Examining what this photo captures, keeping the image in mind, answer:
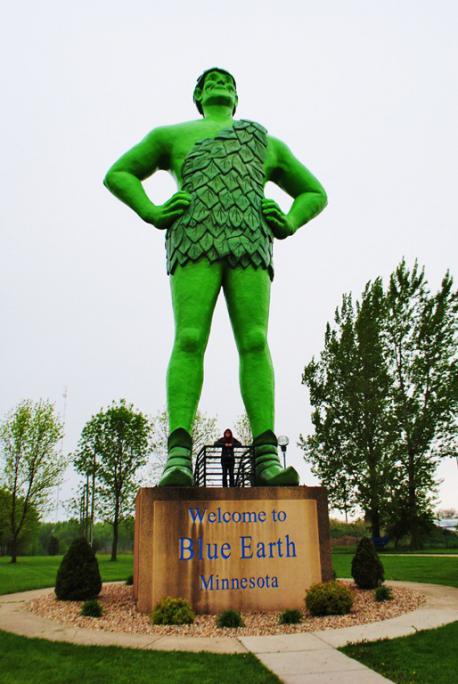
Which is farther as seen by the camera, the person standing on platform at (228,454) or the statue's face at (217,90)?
the person standing on platform at (228,454)

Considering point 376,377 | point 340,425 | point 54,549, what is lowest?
point 54,549

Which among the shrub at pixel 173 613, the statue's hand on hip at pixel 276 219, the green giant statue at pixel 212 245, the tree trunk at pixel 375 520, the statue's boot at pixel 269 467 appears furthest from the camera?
the tree trunk at pixel 375 520

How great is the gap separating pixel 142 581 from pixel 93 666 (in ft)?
6.39

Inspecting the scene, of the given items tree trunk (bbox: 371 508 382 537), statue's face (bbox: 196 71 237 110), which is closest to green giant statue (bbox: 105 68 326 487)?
statue's face (bbox: 196 71 237 110)

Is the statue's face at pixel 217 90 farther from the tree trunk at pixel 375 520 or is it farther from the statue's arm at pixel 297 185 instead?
the tree trunk at pixel 375 520

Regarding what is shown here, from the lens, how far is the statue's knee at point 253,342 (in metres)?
6.43

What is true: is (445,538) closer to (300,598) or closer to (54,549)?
(54,549)

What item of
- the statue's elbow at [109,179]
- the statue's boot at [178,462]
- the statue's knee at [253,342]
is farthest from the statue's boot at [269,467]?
the statue's elbow at [109,179]

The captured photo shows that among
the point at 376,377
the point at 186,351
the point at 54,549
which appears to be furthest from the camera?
the point at 54,549

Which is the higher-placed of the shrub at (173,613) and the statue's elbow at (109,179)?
the statue's elbow at (109,179)

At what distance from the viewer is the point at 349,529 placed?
4288 centimetres

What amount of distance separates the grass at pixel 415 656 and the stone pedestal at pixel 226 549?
1.60m

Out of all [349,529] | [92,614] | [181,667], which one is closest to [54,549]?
[349,529]

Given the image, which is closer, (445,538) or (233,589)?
(233,589)
